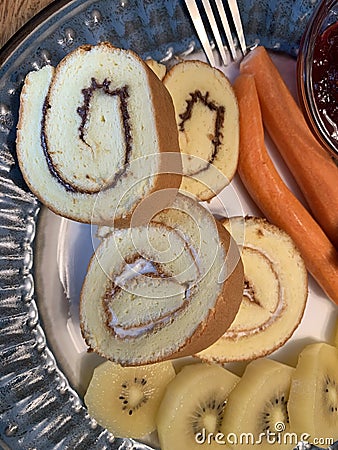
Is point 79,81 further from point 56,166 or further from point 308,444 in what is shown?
point 308,444

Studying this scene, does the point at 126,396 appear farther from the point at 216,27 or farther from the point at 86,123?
the point at 216,27

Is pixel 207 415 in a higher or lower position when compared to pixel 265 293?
lower

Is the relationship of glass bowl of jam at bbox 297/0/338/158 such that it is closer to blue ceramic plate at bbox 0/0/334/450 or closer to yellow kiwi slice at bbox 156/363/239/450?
blue ceramic plate at bbox 0/0/334/450

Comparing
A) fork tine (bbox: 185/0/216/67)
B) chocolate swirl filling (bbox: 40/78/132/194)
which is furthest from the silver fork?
chocolate swirl filling (bbox: 40/78/132/194)

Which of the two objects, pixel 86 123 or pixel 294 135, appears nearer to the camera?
pixel 86 123

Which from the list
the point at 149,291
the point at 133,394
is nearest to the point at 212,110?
the point at 149,291

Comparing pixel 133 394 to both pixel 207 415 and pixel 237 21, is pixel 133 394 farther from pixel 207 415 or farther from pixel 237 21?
pixel 237 21

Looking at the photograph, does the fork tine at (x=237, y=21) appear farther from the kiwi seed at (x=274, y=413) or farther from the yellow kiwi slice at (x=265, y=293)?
the kiwi seed at (x=274, y=413)

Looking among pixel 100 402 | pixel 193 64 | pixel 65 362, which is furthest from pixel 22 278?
pixel 193 64

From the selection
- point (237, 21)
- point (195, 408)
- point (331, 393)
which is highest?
point (237, 21)
